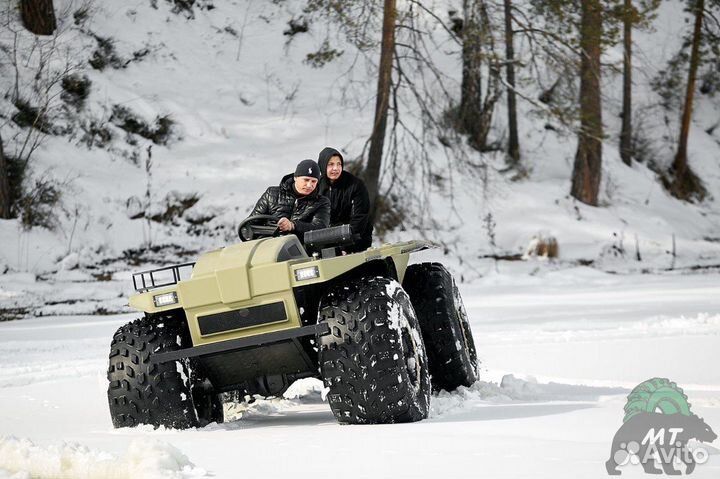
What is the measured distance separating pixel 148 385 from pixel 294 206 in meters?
1.75

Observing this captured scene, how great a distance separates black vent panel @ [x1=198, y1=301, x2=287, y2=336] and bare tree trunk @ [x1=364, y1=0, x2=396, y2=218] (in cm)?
1169

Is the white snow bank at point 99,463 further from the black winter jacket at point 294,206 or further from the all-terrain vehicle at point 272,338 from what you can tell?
the black winter jacket at point 294,206

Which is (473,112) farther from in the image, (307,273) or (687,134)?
(307,273)

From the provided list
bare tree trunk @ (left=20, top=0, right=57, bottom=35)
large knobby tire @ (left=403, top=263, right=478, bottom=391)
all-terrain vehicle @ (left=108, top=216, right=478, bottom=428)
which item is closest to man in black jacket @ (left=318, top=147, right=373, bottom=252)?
large knobby tire @ (left=403, top=263, right=478, bottom=391)

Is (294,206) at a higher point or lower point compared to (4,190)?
lower

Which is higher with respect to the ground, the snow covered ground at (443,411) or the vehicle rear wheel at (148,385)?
the vehicle rear wheel at (148,385)

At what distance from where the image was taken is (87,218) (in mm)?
19547

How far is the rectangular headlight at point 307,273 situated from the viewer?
19.7 ft

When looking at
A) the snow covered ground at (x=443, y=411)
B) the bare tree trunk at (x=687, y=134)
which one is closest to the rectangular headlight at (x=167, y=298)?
the snow covered ground at (x=443, y=411)

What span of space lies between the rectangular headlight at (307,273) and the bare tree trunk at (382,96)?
11733 mm

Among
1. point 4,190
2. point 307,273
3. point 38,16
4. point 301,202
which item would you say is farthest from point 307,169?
point 38,16

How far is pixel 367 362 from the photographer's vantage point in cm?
593

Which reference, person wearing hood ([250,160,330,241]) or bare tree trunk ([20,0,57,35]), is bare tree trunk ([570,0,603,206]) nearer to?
bare tree trunk ([20,0,57,35])

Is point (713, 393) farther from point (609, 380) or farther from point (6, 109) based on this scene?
point (6, 109)
